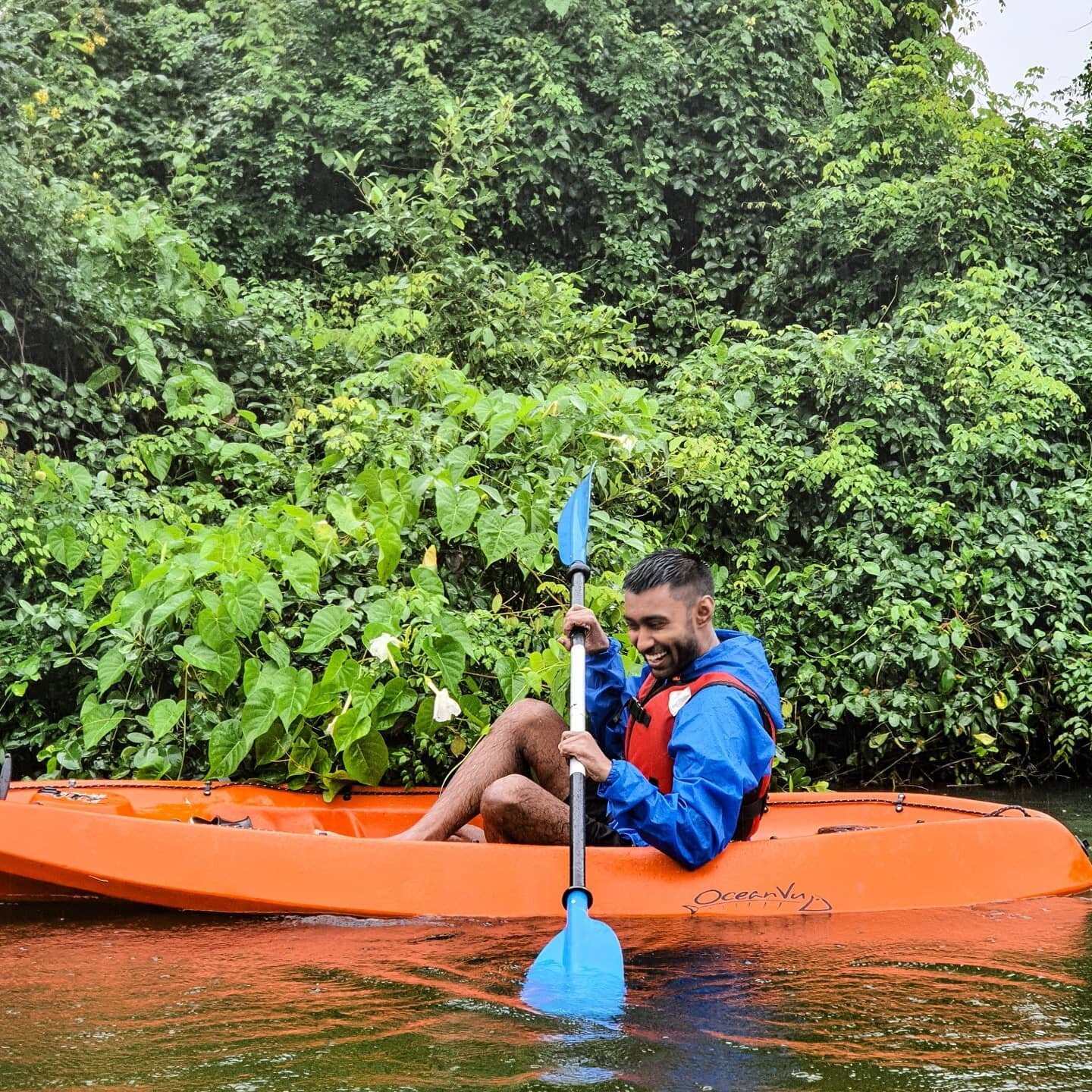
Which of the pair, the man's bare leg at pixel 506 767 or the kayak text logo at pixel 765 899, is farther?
the man's bare leg at pixel 506 767

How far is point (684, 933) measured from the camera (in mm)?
3145

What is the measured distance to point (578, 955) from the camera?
9.06 ft

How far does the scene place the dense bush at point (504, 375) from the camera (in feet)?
15.4

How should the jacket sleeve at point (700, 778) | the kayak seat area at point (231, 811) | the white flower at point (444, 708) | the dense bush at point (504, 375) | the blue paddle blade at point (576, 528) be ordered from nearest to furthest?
the jacket sleeve at point (700, 778) < the kayak seat area at point (231, 811) < the blue paddle blade at point (576, 528) < the white flower at point (444, 708) < the dense bush at point (504, 375)

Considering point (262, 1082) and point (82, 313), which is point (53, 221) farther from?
point (262, 1082)

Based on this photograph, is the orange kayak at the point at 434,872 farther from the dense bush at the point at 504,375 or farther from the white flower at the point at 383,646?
the white flower at the point at 383,646

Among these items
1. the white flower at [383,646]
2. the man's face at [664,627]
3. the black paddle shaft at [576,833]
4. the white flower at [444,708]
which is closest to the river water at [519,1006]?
the black paddle shaft at [576,833]

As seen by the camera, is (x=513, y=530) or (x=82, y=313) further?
(x=82, y=313)

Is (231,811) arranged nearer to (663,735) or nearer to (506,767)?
(506,767)

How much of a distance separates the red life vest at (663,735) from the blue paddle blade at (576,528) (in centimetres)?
68

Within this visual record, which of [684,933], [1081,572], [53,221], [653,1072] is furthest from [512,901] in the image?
[53,221]

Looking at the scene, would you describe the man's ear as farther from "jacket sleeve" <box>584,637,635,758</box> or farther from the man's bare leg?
the man's bare leg

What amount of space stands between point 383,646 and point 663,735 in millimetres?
1368

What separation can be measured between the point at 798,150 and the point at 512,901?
24.4 ft
